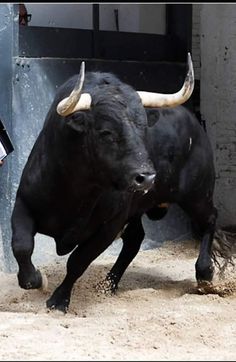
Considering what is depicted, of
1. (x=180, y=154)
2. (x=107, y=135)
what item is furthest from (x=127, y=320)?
(x=180, y=154)

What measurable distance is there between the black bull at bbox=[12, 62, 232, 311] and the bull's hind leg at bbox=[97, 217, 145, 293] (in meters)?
0.07

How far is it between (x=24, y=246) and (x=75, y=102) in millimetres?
911

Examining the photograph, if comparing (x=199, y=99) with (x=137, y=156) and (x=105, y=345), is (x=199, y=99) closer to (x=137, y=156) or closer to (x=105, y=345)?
(x=137, y=156)

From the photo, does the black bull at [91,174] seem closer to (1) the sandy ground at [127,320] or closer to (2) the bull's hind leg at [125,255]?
(2) the bull's hind leg at [125,255]

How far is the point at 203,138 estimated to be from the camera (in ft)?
21.5

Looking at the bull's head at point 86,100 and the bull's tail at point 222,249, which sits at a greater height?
the bull's head at point 86,100

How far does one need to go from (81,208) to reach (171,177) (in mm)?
1034

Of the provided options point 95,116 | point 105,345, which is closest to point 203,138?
point 95,116

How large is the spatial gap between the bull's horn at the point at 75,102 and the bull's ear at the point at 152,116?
566 millimetres

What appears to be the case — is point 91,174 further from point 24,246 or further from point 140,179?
point 24,246

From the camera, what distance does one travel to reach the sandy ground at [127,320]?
4047 mm

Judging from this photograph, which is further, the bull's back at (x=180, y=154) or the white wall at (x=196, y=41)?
the white wall at (x=196, y=41)

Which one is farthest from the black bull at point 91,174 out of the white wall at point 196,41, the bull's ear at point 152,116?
the white wall at point 196,41

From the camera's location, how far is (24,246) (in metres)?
5.18
